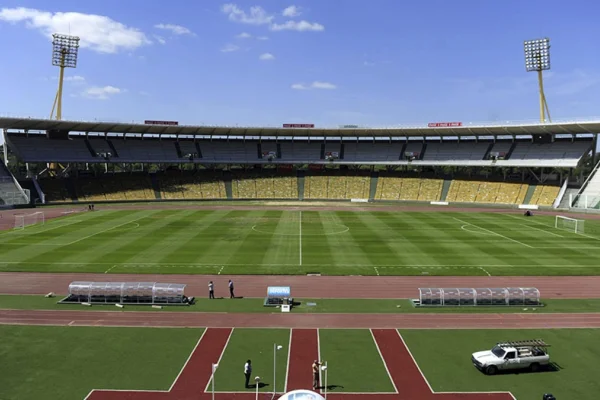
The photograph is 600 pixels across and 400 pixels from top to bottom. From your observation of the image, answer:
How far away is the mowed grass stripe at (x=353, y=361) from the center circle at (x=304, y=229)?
26.2 m

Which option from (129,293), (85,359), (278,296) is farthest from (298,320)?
(129,293)

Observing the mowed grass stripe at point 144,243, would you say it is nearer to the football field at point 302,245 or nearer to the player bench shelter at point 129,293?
the football field at point 302,245

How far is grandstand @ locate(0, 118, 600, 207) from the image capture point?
3098 inches

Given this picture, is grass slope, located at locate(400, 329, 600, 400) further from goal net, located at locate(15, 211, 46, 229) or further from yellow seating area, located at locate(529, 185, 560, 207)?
yellow seating area, located at locate(529, 185, 560, 207)

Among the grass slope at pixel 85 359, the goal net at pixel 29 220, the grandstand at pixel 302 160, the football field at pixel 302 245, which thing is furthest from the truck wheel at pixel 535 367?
the grandstand at pixel 302 160

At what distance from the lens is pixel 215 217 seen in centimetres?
6106

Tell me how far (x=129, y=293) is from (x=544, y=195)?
237 ft

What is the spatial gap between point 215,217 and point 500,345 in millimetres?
47101

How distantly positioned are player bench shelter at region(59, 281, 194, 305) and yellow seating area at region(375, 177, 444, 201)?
63.7m

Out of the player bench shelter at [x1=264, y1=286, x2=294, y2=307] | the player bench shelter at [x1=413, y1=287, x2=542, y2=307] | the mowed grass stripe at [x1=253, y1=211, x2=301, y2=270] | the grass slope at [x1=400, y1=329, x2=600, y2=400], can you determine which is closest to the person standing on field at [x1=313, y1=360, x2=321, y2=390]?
the grass slope at [x1=400, y1=329, x2=600, y2=400]

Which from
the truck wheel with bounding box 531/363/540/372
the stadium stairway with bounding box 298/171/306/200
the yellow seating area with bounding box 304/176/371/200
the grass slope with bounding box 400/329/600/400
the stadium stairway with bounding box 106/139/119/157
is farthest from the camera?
the stadium stairway with bounding box 106/139/119/157

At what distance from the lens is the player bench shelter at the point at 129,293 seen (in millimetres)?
26609

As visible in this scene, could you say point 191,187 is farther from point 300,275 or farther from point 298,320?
point 298,320

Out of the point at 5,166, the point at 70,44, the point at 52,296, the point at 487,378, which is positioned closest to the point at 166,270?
the point at 52,296
